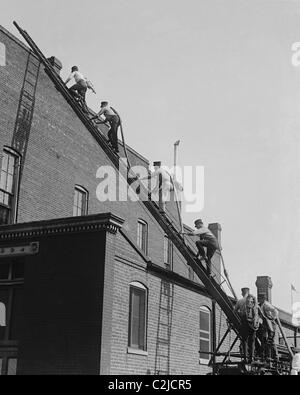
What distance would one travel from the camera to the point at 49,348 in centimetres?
1293

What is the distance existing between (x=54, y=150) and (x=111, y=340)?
28.0 feet

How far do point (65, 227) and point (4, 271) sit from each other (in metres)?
2.15

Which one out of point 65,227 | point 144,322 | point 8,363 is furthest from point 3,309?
point 144,322

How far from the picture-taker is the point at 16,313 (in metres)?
14.0

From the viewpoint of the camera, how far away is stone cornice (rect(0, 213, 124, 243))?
523 inches

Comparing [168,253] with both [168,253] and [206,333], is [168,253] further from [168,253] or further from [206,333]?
[206,333]

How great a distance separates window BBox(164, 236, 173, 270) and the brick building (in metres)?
8.55

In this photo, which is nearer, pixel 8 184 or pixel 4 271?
pixel 4 271

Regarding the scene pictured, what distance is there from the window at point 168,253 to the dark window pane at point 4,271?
50.0 ft

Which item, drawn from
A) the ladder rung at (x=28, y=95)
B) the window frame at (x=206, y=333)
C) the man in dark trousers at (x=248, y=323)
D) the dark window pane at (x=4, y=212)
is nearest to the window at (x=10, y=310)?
the dark window pane at (x=4, y=212)

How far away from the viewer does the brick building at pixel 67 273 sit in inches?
511

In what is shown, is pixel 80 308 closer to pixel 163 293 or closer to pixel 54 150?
pixel 163 293

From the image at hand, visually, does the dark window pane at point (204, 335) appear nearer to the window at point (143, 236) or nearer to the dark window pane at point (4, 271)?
the dark window pane at point (4, 271)

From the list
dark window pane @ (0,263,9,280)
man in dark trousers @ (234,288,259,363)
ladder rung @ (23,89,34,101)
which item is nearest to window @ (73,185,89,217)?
ladder rung @ (23,89,34,101)
